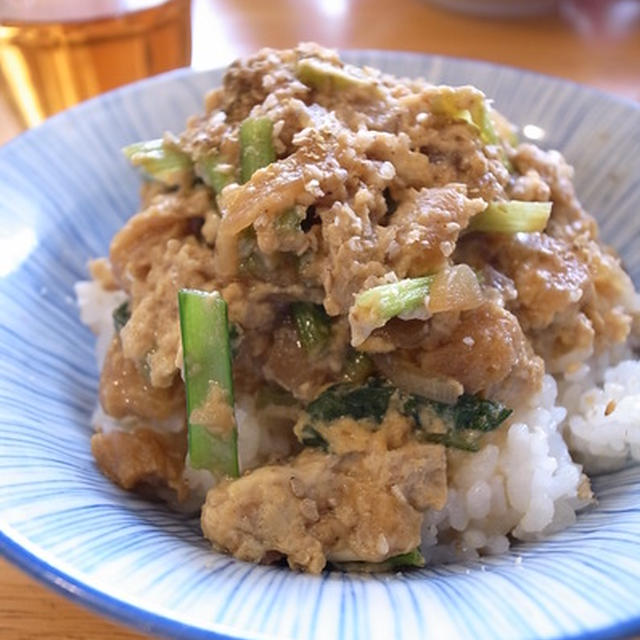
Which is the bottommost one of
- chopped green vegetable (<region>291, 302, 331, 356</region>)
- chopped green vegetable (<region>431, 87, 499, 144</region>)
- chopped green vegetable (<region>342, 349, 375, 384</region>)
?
chopped green vegetable (<region>342, 349, 375, 384</region>)

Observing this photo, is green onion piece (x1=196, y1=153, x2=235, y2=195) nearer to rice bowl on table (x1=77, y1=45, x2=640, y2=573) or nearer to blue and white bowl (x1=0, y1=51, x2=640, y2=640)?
rice bowl on table (x1=77, y1=45, x2=640, y2=573)

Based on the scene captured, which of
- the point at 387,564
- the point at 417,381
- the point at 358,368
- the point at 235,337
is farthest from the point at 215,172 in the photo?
the point at 387,564

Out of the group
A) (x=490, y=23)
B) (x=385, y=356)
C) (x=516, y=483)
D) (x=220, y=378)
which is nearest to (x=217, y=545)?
(x=220, y=378)

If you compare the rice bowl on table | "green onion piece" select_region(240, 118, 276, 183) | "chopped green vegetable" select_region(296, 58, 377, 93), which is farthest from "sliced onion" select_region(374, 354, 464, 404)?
"chopped green vegetable" select_region(296, 58, 377, 93)

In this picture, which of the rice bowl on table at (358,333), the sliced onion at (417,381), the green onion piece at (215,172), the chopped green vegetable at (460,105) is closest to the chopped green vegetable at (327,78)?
the rice bowl on table at (358,333)

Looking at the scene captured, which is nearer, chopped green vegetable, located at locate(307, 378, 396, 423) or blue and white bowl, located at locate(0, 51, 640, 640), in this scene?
blue and white bowl, located at locate(0, 51, 640, 640)

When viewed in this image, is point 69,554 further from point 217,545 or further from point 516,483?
point 516,483
